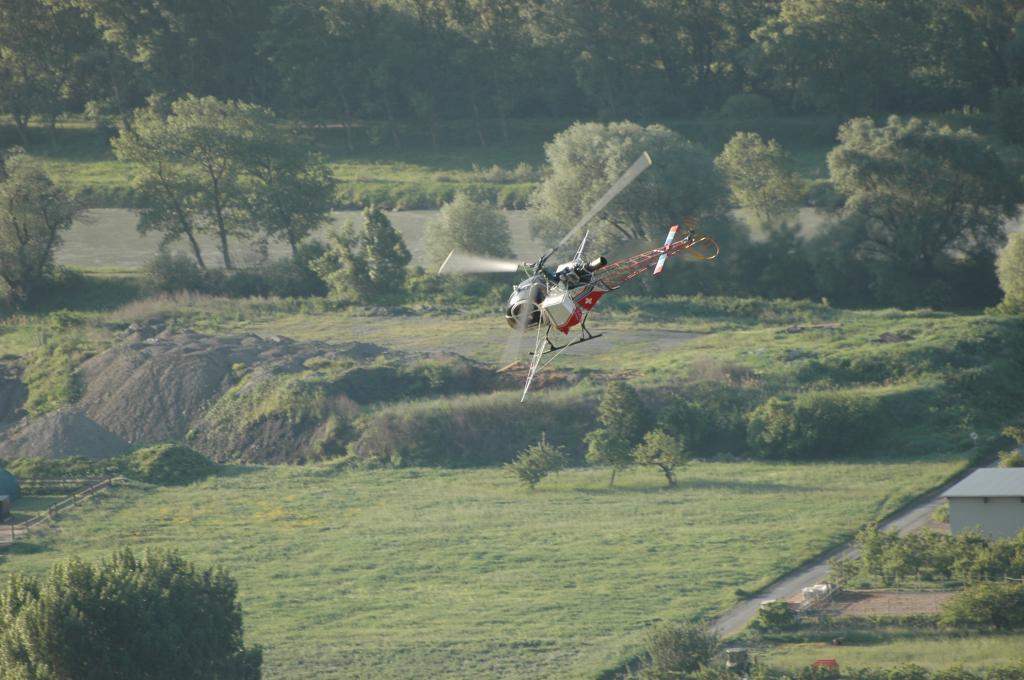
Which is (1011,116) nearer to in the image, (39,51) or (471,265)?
(39,51)

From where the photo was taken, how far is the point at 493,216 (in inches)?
3915

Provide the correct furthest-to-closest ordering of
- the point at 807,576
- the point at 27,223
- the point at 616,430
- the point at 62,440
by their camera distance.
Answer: the point at 27,223 < the point at 62,440 < the point at 616,430 < the point at 807,576

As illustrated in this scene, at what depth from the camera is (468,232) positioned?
323ft

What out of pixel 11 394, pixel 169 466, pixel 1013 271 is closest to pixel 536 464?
pixel 169 466

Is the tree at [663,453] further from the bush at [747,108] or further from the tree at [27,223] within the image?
the bush at [747,108]

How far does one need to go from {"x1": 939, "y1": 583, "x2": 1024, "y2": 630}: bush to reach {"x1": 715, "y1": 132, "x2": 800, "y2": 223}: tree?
51097 millimetres

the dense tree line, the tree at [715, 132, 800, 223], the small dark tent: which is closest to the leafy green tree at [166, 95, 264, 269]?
the dense tree line

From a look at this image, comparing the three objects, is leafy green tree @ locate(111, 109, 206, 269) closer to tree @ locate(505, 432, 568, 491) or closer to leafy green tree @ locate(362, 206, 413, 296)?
leafy green tree @ locate(362, 206, 413, 296)

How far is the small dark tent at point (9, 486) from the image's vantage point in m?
69.2

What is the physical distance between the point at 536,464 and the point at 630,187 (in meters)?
29.7

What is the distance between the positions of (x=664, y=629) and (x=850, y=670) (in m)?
5.13

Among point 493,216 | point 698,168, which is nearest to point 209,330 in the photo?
point 493,216

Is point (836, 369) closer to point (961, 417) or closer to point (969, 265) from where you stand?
point (961, 417)

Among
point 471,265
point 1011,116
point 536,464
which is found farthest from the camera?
point 1011,116
